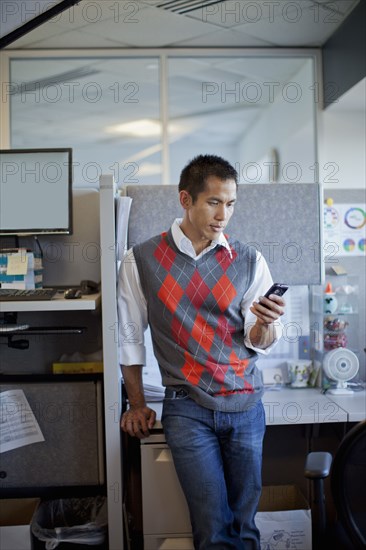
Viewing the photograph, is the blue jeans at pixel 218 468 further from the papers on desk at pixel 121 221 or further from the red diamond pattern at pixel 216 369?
the papers on desk at pixel 121 221

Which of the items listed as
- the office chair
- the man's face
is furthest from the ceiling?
the office chair

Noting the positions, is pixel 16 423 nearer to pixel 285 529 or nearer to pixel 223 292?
pixel 223 292

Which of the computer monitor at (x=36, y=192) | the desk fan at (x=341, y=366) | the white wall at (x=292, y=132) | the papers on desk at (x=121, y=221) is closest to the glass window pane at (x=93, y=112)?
the white wall at (x=292, y=132)

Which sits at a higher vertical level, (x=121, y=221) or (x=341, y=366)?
(x=121, y=221)

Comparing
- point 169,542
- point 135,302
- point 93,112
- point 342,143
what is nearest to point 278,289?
point 135,302

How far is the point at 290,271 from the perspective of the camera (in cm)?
207

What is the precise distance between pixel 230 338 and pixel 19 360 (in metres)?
0.82

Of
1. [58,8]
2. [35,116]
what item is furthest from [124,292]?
[35,116]

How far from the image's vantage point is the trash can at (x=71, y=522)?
1844mm

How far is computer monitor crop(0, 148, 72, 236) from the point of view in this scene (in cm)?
200

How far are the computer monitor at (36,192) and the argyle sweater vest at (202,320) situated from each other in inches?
15.5

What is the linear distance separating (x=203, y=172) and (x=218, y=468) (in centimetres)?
81

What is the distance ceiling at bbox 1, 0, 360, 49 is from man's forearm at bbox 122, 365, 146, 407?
6.71ft

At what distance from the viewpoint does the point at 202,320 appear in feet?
5.56
